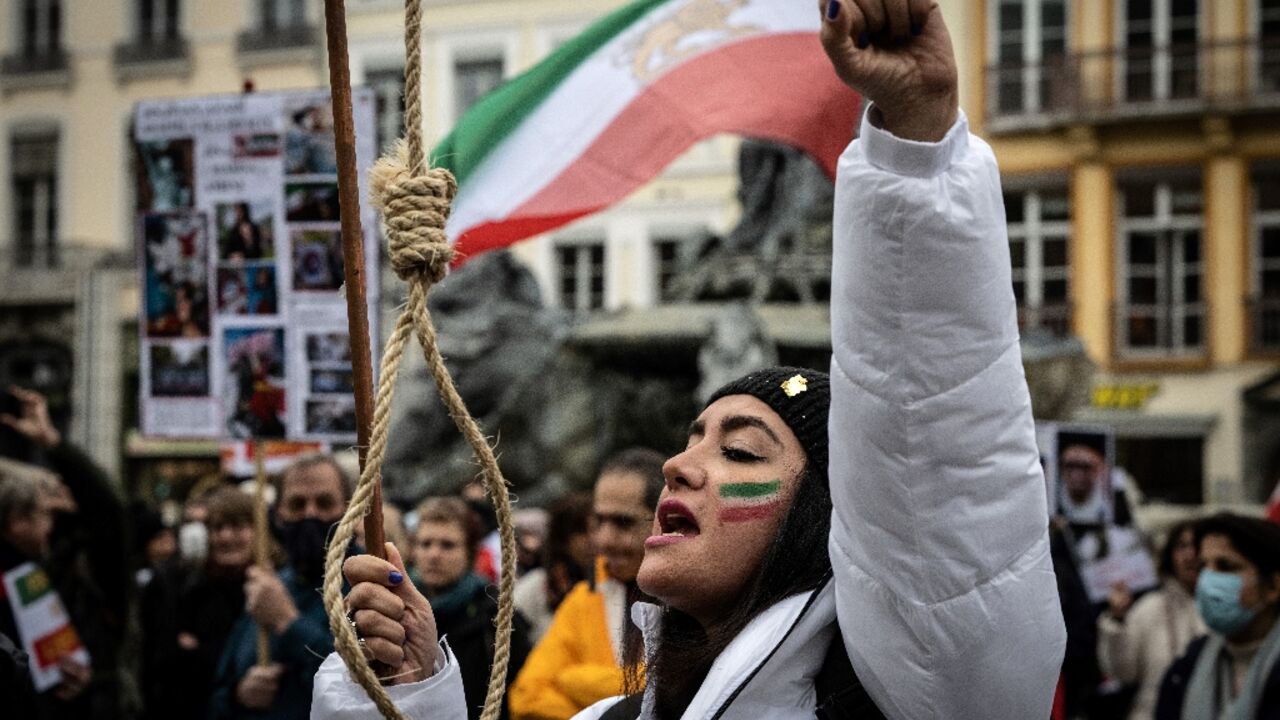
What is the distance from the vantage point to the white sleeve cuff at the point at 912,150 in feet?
5.49

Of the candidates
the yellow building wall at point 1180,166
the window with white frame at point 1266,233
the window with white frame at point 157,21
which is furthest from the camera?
the window with white frame at point 157,21

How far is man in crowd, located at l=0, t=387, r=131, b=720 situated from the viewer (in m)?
5.41

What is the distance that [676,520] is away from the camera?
232 cm

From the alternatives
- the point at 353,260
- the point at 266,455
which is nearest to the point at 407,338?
the point at 353,260

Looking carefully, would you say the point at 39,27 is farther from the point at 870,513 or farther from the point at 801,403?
the point at 870,513

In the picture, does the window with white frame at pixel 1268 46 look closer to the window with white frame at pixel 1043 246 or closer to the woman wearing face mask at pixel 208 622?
the window with white frame at pixel 1043 246

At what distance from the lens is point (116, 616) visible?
6168mm

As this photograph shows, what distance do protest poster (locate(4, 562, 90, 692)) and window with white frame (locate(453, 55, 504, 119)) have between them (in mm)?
21953

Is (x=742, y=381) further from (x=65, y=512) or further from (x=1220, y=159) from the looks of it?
(x=1220, y=159)

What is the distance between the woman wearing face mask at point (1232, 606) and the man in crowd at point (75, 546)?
390cm

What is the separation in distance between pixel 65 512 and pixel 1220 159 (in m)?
21.5

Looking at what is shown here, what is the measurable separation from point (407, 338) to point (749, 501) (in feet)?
1.88

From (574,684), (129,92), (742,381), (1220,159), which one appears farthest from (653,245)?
(742,381)

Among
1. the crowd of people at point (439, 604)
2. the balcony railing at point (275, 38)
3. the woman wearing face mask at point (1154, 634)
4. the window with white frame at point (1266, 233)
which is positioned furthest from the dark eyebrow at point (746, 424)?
the balcony railing at point (275, 38)
